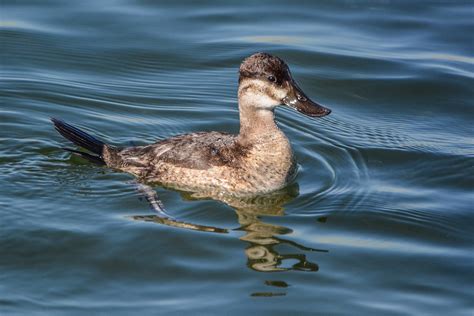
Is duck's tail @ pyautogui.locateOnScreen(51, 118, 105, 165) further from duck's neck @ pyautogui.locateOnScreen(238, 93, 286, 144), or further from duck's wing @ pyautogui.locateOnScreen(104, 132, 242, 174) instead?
duck's neck @ pyautogui.locateOnScreen(238, 93, 286, 144)

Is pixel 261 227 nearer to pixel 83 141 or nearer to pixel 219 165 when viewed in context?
pixel 219 165

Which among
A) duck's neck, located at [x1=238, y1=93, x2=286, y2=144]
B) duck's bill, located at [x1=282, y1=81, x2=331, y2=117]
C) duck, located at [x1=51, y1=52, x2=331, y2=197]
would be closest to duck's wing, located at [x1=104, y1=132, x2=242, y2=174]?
duck, located at [x1=51, y1=52, x2=331, y2=197]

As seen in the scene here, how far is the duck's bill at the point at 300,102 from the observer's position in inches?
381

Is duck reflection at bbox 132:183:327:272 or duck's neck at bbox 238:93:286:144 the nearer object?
duck reflection at bbox 132:183:327:272

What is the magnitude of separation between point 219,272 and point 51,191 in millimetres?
2248

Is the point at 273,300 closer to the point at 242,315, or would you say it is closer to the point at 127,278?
the point at 242,315

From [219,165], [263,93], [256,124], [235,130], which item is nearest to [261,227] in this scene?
[219,165]

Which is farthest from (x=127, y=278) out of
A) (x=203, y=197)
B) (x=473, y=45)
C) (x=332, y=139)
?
(x=473, y=45)

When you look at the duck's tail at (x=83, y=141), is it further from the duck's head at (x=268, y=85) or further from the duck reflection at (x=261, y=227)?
the duck's head at (x=268, y=85)

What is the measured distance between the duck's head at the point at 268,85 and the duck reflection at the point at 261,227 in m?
0.88

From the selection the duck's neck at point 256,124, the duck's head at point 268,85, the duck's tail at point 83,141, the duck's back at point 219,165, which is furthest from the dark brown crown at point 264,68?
the duck's tail at point 83,141

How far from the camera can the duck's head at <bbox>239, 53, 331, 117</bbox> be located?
9531 millimetres

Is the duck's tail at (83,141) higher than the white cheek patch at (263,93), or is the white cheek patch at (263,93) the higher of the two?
the white cheek patch at (263,93)

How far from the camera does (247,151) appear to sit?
386 inches
